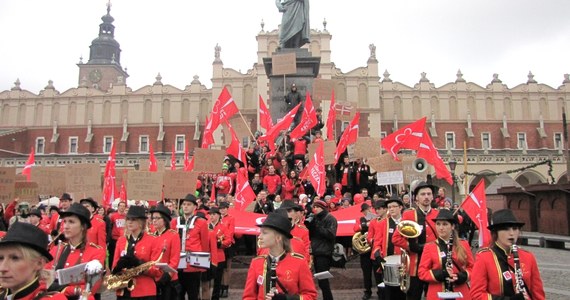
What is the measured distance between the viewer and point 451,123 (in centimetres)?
5894

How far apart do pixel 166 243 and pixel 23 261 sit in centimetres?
263

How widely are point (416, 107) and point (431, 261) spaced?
187 ft

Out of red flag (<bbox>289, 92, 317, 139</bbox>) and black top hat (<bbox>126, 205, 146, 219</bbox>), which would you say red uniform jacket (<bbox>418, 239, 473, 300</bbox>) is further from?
red flag (<bbox>289, 92, 317, 139</bbox>)

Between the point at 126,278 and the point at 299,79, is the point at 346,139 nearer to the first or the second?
the point at 299,79

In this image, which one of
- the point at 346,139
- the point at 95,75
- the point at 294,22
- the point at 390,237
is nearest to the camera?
the point at 390,237

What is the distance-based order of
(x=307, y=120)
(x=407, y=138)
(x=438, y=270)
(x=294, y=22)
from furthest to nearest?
(x=294, y=22), (x=307, y=120), (x=407, y=138), (x=438, y=270)

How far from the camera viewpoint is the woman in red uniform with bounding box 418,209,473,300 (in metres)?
4.49

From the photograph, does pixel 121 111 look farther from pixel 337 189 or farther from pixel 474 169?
pixel 337 189

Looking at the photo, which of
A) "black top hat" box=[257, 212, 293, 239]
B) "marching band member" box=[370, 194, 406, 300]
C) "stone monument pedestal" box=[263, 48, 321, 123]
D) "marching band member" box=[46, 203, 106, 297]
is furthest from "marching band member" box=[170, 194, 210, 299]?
"stone monument pedestal" box=[263, 48, 321, 123]

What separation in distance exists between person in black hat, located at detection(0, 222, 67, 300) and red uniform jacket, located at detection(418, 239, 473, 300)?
3317mm

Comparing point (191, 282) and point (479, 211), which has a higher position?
point (479, 211)

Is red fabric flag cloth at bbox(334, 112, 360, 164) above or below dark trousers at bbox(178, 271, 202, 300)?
above

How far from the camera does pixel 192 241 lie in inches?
263

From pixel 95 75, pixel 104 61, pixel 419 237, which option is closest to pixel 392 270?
pixel 419 237
